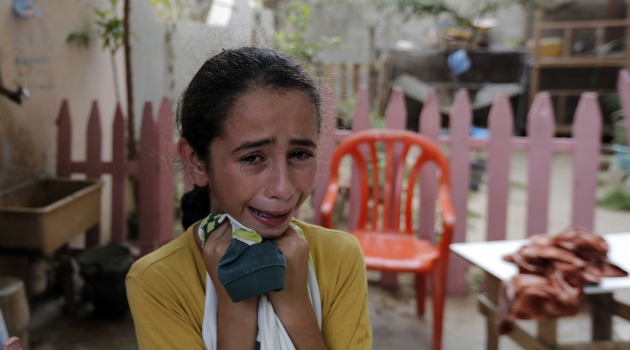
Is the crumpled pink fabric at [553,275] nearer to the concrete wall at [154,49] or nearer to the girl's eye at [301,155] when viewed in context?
the girl's eye at [301,155]

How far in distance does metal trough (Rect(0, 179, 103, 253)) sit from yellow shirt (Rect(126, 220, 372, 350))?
82.5 inches

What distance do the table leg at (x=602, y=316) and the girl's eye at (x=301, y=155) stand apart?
6.45 ft

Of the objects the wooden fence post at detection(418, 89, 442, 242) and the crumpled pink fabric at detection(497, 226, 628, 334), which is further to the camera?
the wooden fence post at detection(418, 89, 442, 242)

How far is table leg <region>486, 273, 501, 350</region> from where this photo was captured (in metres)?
2.67

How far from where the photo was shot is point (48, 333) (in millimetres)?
3580

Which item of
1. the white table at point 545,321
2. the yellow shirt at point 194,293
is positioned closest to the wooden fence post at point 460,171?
the white table at point 545,321

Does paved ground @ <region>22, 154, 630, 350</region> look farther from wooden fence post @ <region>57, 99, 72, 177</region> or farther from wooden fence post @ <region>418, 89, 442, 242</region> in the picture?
wooden fence post @ <region>57, 99, 72, 177</region>

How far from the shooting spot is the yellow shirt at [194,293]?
136cm

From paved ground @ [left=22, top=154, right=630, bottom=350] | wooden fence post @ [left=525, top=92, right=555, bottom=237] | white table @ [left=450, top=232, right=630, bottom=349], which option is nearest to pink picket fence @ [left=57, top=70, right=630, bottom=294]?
wooden fence post @ [left=525, top=92, right=555, bottom=237]

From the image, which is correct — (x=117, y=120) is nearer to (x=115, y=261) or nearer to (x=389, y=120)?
(x=115, y=261)

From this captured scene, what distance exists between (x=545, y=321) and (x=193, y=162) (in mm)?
1538

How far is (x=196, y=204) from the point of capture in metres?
1.71

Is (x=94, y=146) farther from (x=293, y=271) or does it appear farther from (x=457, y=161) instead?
(x=293, y=271)

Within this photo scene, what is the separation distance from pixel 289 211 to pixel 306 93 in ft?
0.85
